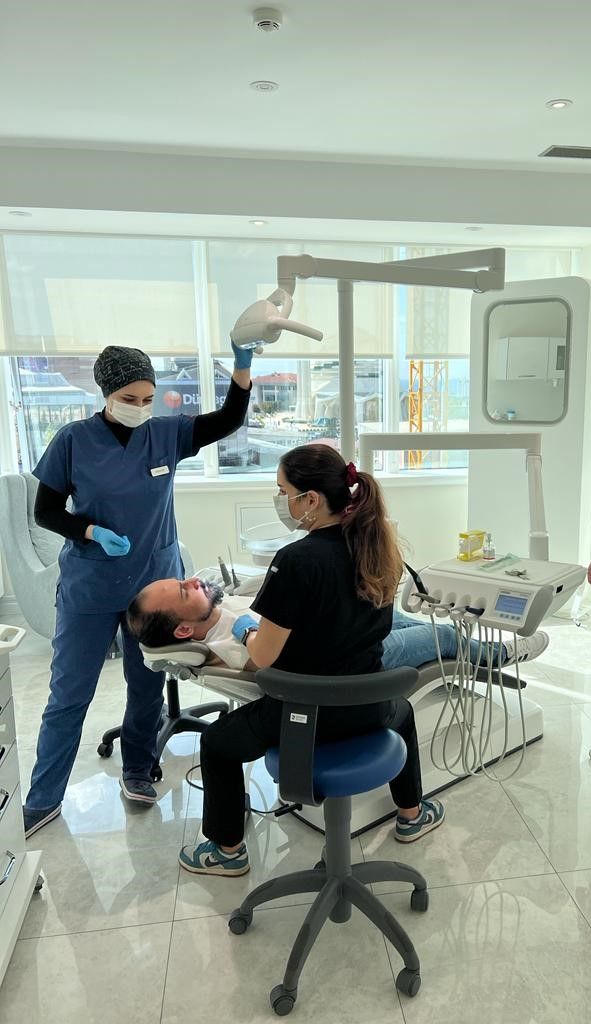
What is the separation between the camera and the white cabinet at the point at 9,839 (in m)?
1.47

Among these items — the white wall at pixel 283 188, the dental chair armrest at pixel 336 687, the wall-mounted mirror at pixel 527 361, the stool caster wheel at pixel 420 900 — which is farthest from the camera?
the wall-mounted mirror at pixel 527 361

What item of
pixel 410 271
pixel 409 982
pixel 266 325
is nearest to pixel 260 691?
pixel 409 982

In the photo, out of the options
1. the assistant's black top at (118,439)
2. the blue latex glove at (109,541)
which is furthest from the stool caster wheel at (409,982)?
the assistant's black top at (118,439)

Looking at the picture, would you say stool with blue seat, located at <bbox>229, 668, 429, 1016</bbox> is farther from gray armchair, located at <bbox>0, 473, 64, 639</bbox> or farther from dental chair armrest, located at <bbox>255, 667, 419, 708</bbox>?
gray armchair, located at <bbox>0, 473, 64, 639</bbox>

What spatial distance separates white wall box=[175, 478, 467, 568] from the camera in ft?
13.9

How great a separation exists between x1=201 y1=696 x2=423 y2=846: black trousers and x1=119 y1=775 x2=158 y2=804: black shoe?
1.45ft

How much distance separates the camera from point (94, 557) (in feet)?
6.29

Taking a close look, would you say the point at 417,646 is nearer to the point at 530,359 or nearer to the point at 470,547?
the point at 470,547

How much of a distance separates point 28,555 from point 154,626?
197 cm

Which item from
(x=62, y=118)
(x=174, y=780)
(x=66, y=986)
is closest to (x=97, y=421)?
(x=174, y=780)

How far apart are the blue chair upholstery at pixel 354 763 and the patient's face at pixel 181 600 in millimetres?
365

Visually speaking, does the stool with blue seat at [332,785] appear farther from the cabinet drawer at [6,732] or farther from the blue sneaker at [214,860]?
the cabinet drawer at [6,732]

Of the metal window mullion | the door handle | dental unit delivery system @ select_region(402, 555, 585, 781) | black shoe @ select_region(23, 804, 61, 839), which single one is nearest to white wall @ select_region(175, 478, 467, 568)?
the metal window mullion

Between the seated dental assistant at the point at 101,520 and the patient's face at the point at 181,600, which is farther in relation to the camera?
the seated dental assistant at the point at 101,520
